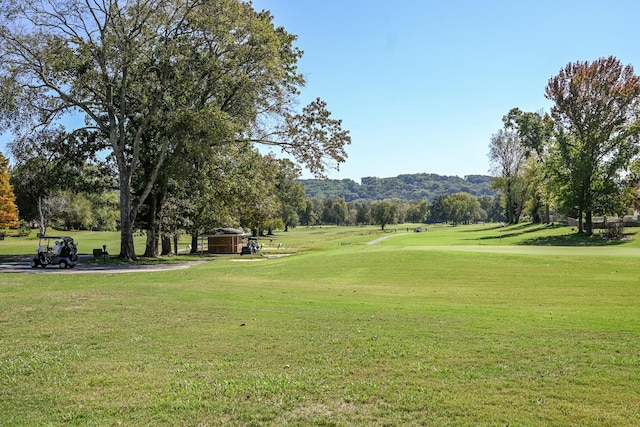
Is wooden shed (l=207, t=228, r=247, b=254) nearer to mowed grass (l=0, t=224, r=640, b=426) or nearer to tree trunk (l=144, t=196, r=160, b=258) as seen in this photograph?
tree trunk (l=144, t=196, r=160, b=258)

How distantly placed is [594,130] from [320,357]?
47637 mm

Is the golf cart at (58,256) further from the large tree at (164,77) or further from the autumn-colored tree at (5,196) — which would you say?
the autumn-colored tree at (5,196)

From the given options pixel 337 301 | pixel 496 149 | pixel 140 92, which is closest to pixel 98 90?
pixel 140 92

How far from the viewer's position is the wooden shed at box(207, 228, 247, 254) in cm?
5496

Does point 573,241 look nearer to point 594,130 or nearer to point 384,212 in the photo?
point 594,130

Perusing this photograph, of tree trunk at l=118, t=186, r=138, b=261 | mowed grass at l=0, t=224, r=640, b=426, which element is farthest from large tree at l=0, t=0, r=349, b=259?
mowed grass at l=0, t=224, r=640, b=426

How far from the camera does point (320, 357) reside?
285 inches

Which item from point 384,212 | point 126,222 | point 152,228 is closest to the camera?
point 126,222

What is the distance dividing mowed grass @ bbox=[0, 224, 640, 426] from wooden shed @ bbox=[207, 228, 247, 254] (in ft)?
130

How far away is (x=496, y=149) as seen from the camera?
7875cm

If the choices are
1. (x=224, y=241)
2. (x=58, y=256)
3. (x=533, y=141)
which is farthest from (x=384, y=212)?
(x=58, y=256)

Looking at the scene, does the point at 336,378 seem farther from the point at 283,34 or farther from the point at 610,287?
the point at 283,34

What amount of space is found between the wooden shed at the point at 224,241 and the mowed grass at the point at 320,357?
130 feet

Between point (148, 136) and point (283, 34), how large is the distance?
1258 cm
